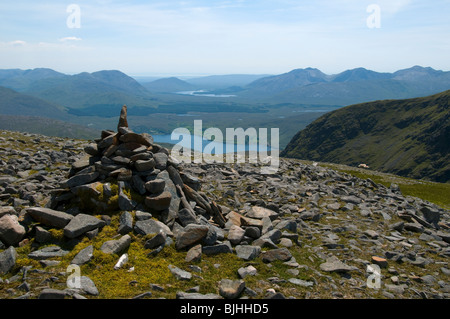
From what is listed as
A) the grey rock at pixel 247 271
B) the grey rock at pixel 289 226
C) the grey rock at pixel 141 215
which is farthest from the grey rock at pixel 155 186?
the grey rock at pixel 289 226

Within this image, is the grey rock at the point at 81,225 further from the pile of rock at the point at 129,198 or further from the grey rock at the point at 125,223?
→ the grey rock at the point at 125,223

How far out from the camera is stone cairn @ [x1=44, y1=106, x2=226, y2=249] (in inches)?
562

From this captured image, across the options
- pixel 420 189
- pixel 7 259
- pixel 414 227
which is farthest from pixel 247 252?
pixel 420 189

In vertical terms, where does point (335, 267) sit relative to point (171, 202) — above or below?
below

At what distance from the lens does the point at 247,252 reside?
13.1 meters

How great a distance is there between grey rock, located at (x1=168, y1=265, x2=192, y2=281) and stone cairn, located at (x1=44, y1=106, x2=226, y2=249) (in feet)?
4.77

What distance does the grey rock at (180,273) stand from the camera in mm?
10680

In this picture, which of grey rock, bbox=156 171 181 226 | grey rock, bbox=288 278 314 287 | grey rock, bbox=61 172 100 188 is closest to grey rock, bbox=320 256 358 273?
grey rock, bbox=288 278 314 287

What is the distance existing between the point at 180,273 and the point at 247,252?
3.37 meters

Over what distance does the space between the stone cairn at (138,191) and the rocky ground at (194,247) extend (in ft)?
0.23

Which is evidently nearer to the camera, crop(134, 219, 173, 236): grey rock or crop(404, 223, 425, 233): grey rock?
crop(134, 219, 173, 236): grey rock

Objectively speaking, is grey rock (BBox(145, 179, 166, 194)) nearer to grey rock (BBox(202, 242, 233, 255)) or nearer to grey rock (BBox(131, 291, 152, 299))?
grey rock (BBox(202, 242, 233, 255))

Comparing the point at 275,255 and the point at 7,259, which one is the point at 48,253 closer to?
the point at 7,259

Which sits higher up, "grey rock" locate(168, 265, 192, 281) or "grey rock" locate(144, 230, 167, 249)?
"grey rock" locate(144, 230, 167, 249)
